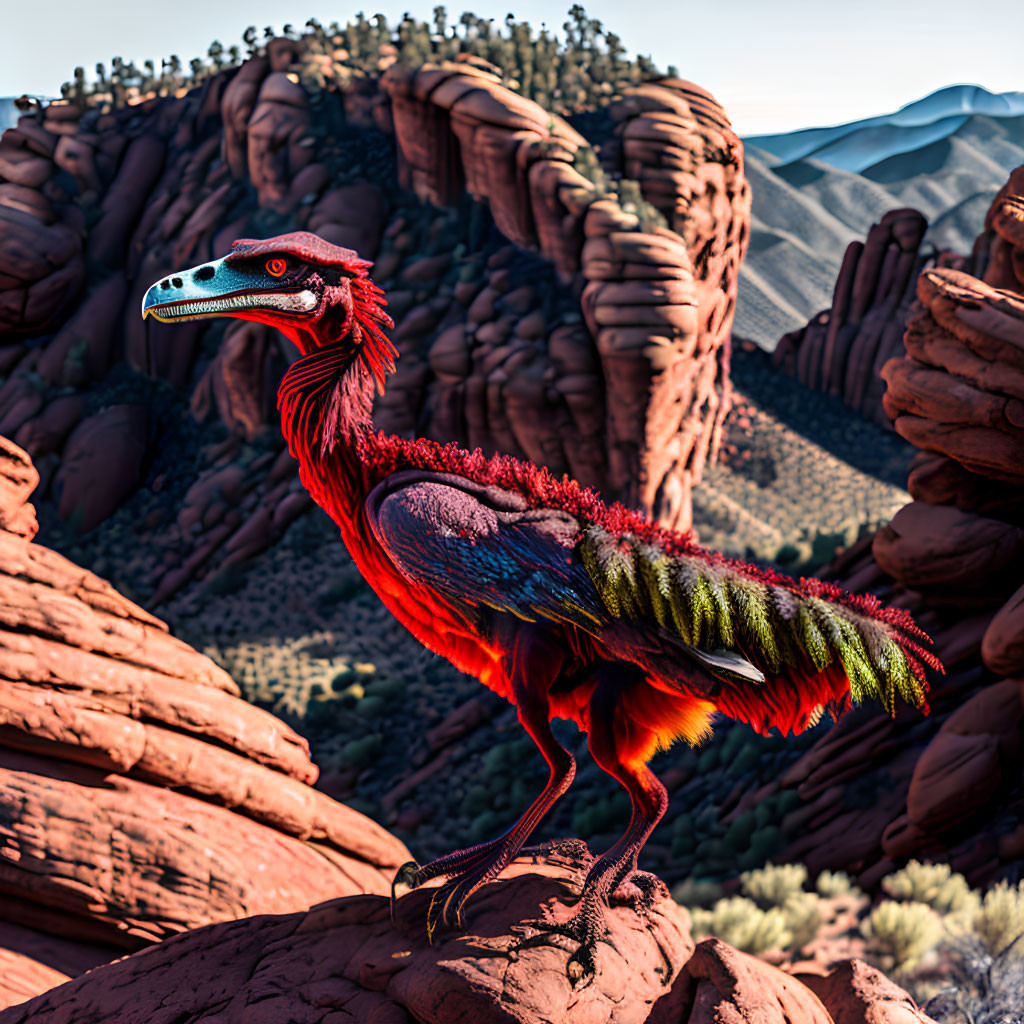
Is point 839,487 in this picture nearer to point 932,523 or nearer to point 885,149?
point 932,523

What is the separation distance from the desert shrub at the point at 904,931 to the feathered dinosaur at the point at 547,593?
326 cm

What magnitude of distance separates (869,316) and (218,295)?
22.9 meters

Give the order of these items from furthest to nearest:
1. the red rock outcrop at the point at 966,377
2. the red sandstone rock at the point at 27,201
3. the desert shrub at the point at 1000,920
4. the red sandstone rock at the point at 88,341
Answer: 1. the red sandstone rock at the point at 88,341
2. the red sandstone rock at the point at 27,201
3. the red rock outcrop at the point at 966,377
4. the desert shrub at the point at 1000,920

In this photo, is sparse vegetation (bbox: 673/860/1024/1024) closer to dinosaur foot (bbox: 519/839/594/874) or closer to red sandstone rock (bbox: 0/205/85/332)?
dinosaur foot (bbox: 519/839/594/874)

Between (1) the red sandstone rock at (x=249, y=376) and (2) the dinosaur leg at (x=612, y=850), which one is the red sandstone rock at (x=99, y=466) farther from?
(2) the dinosaur leg at (x=612, y=850)

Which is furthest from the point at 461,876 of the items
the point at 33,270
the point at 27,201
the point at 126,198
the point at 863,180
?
the point at 863,180

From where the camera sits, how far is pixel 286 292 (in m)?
3.66

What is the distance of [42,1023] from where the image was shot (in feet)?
13.2

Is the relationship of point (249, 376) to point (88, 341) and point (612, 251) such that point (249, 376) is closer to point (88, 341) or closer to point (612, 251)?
point (88, 341)

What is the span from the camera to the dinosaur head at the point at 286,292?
3570mm

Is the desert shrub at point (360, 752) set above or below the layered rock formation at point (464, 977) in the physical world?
below

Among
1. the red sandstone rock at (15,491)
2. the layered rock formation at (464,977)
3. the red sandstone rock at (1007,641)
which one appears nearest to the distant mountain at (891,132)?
the red sandstone rock at (1007,641)

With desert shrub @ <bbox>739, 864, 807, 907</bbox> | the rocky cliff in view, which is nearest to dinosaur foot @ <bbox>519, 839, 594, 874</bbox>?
the rocky cliff

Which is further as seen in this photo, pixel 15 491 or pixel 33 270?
pixel 33 270
